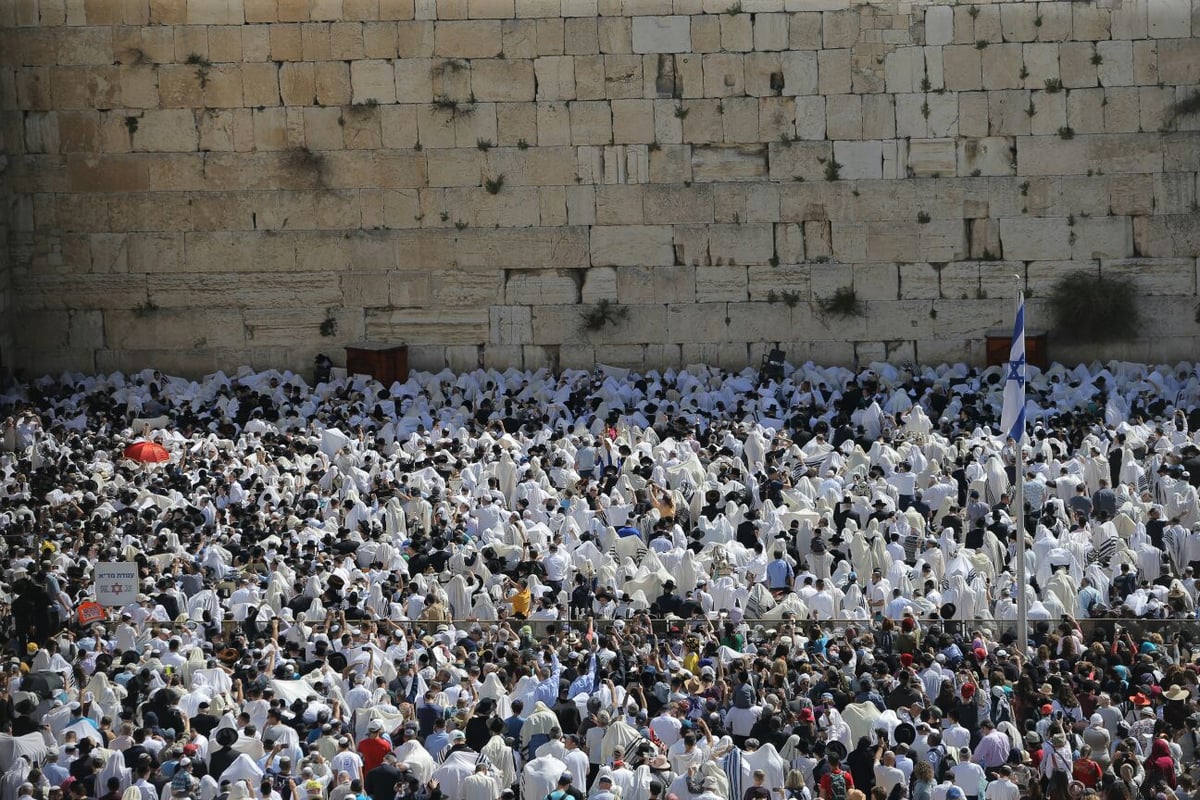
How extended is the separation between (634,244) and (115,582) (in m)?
12.4

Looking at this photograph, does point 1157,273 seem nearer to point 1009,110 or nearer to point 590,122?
point 1009,110

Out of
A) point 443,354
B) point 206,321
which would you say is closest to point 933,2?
point 443,354

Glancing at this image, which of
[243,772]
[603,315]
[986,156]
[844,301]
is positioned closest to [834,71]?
[986,156]

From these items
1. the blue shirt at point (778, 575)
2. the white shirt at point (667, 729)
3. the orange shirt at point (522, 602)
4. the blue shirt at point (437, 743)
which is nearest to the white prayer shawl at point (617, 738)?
the white shirt at point (667, 729)

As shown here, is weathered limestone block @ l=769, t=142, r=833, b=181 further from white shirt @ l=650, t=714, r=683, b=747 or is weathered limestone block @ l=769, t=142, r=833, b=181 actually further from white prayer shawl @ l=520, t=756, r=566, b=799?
white prayer shawl @ l=520, t=756, r=566, b=799

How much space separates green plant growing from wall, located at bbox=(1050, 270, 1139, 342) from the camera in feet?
96.4

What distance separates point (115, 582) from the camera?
1923 cm

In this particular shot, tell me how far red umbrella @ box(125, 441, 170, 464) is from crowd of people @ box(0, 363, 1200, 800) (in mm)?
231

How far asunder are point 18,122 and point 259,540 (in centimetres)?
1094

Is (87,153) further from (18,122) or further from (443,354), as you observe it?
(443,354)

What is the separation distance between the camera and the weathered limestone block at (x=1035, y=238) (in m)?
29.4

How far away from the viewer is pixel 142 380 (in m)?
29.9

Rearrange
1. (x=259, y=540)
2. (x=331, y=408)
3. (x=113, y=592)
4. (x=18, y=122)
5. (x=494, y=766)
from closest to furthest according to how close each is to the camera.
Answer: (x=494, y=766) < (x=113, y=592) < (x=259, y=540) < (x=331, y=408) < (x=18, y=122)

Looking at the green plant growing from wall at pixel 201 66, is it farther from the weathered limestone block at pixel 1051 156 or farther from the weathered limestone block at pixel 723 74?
the weathered limestone block at pixel 1051 156
